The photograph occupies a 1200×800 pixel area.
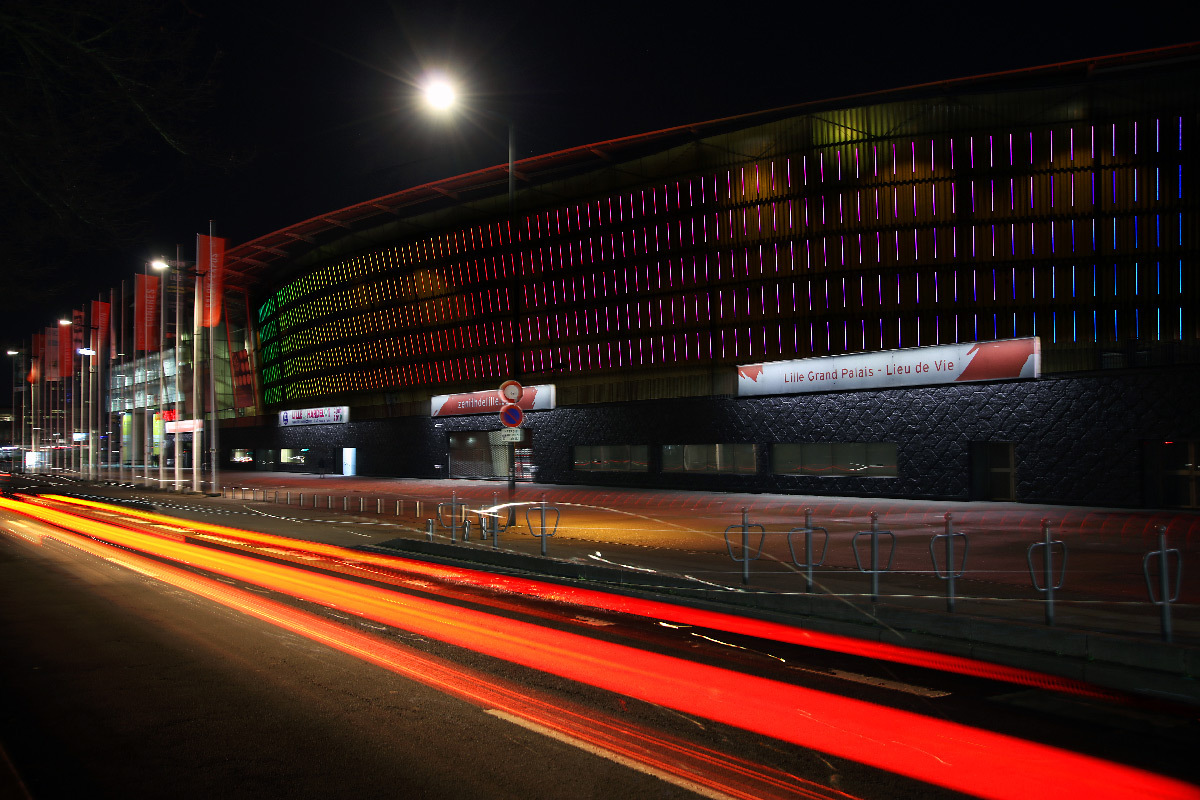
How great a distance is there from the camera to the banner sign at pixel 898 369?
995 inches

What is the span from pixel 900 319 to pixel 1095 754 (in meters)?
28.0

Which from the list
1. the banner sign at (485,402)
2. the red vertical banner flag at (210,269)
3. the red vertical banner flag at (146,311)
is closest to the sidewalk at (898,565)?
the red vertical banner flag at (210,269)

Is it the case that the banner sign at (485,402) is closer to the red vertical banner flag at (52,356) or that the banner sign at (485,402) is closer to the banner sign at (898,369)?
the banner sign at (898,369)

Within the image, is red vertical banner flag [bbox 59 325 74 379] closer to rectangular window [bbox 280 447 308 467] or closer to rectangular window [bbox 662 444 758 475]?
rectangular window [bbox 280 447 308 467]

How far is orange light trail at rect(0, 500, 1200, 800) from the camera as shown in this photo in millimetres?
4680

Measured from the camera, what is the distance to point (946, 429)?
27.0 m

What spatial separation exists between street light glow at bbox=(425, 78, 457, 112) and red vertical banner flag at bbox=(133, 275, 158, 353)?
30.6 metres

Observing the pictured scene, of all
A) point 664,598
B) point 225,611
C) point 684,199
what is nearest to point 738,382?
point 684,199

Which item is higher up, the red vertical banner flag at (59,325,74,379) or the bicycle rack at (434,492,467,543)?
the red vertical banner flag at (59,325,74,379)

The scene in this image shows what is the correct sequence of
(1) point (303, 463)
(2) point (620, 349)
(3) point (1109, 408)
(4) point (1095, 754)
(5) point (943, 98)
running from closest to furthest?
(4) point (1095, 754) < (3) point (1109, 408) < (5) point (943, 98) < (2) point (620, 349) < (1) point (303, 463)

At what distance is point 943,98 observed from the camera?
29922 mm

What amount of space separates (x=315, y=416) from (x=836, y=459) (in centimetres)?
4086

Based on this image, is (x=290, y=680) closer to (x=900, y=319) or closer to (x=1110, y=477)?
(x=1110, y=477)

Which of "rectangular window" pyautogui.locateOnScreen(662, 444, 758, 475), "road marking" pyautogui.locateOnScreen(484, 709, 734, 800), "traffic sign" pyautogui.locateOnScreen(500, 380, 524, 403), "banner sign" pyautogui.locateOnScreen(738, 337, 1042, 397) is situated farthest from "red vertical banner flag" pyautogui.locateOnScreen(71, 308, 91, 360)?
"road marking" pyautogui.locateOnScreen(484, 709, 734, 800)
